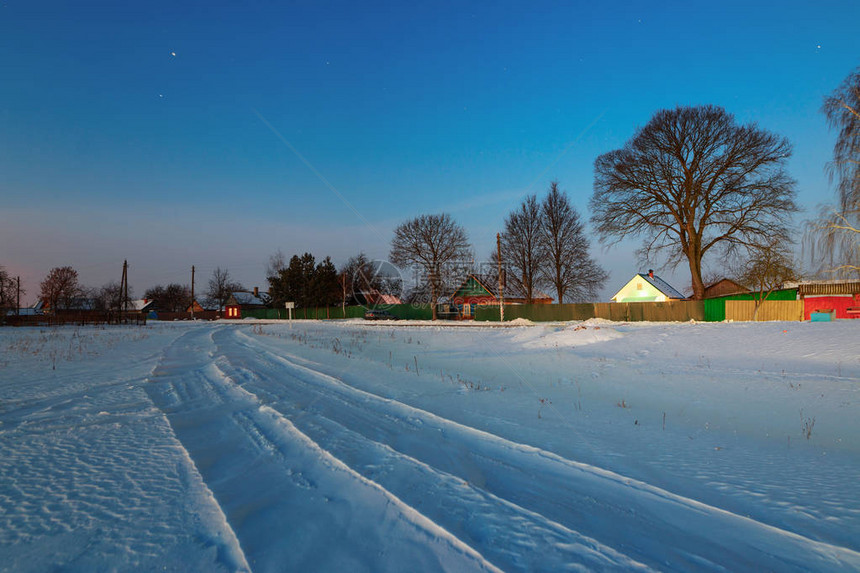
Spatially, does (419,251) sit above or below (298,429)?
above

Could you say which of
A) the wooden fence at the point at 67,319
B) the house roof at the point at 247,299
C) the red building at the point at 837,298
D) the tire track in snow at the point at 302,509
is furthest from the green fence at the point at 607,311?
the house roof at the point at 247,299

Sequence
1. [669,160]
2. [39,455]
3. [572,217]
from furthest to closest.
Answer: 1. [572,217]
2. [669,160]
3. [39,455]

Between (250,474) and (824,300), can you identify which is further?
(824,300)

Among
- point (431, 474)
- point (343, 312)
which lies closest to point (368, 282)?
point (343, 312)

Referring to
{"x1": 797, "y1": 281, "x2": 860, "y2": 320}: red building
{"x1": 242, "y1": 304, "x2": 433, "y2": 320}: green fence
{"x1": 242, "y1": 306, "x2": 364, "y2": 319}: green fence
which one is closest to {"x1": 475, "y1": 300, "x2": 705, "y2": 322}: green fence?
{"x1": 242, "y1": 304, "x2": 433, "y2": 320}: green fence

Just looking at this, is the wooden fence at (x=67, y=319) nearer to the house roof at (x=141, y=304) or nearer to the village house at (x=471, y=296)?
the village house at (x=471, y=296)

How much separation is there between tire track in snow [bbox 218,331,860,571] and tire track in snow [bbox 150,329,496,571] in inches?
31.3

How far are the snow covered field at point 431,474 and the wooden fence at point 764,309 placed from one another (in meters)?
27.0

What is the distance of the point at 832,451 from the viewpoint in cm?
482

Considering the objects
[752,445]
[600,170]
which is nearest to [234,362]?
[752,445]

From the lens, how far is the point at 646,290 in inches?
2019

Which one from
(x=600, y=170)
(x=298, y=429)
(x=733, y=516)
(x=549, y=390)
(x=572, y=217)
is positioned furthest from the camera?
(x=572, y=217)

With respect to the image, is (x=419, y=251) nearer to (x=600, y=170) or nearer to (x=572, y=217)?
(x=572, y=217)

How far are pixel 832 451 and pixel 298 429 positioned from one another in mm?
6185
